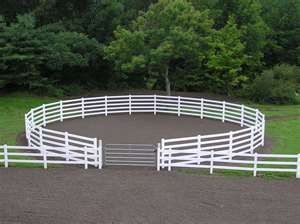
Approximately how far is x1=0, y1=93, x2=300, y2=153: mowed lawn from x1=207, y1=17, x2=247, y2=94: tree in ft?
13.4

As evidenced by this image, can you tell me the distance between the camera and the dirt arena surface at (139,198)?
468 inches

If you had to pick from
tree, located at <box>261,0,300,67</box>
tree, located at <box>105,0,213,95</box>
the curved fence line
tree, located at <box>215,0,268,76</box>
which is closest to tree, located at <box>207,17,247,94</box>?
tree, located at <box>215,0,268,76</box>

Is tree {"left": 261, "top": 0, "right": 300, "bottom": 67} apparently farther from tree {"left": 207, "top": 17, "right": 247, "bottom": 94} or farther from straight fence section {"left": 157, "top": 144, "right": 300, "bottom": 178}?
straight fence section {"left": 157, "top": 144, "right": 300, "bottom": 178}

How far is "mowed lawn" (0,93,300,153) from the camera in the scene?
20859mm

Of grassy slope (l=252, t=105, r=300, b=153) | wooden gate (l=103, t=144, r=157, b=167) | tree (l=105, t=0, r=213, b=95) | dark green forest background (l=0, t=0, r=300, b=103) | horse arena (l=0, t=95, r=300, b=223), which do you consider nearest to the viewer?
horse arena (l=0, t=95, r=300, b=223)

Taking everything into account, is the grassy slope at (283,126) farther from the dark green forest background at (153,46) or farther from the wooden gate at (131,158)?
the wooden gate at (131,158)

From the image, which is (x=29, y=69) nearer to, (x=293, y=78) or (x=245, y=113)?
(x=245, y=113)

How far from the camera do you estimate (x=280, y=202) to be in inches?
514

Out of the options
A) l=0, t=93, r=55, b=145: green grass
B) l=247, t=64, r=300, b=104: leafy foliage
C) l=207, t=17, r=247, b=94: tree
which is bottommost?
l=0, t=93, r=55, b=145: green grass

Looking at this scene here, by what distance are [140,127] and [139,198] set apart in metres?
10.6

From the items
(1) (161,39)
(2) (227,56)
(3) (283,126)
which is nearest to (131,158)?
(3) (283,126)

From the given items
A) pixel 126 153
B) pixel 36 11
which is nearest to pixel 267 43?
pixel 36 11

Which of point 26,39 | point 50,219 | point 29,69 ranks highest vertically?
point 26,39

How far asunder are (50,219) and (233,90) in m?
28.6
